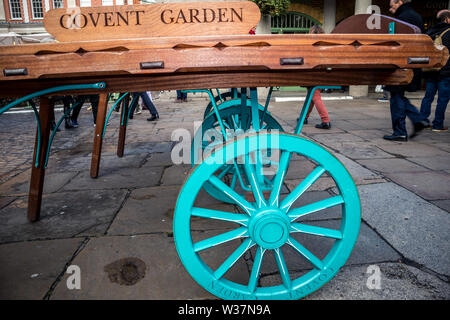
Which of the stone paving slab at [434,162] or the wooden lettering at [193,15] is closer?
the wooden lettering at [193,15]

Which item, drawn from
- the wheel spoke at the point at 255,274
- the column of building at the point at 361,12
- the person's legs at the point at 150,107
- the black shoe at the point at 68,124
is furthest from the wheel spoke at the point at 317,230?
the column of building at the point at 361,12

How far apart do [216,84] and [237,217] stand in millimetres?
574

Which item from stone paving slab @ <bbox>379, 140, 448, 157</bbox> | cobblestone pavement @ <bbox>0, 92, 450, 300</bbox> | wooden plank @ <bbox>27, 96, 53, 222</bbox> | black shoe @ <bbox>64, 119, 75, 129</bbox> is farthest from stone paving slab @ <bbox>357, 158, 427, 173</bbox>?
black shoe @ <bbox>64, 119, 75, 129</bbox>

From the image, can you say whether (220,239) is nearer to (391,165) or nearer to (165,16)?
(165,16)

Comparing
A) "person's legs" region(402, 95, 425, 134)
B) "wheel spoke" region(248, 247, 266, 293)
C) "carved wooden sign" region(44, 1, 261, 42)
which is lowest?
"wheel spoke" region(248, 247, 266, 293)

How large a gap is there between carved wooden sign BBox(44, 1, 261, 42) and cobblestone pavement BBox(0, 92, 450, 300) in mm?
1195

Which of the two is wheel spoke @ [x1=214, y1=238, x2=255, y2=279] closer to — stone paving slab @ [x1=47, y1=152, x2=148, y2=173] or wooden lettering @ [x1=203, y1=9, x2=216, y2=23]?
wooden lettering @ [x1=203, y1=9, x2=216, y2=23]

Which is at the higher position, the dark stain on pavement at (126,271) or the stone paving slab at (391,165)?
the stone paving slab at (391,165)

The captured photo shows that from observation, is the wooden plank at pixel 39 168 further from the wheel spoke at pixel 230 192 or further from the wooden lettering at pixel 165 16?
the wheel spoke at pixel 230 192

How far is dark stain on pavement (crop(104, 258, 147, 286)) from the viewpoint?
1.56m

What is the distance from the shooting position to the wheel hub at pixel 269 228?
1.23 m

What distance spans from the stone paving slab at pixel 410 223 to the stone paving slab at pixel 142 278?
1213mm

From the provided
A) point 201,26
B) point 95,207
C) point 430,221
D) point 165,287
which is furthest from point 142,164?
point 430,221

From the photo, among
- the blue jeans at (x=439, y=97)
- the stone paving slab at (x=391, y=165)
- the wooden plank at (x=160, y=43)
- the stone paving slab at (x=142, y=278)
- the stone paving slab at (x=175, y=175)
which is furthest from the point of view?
the blue jeans at (x=439, y=97)
